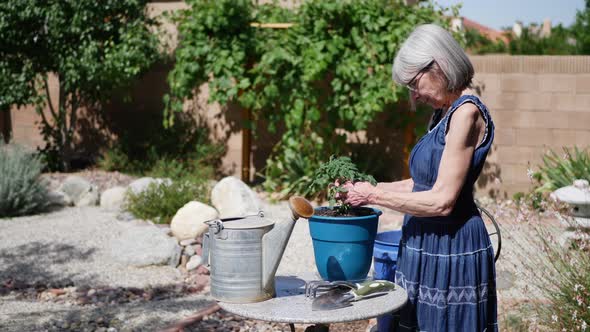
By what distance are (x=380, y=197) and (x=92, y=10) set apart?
22.8 feet

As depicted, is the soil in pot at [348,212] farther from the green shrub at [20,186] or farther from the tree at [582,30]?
the tree at [582,30]

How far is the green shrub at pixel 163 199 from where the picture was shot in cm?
618

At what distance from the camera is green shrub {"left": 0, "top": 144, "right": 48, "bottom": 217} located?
21.3 feet

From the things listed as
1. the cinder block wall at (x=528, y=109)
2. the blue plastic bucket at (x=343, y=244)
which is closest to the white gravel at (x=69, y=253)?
the blue plastic bucket at (x=343, y=244)

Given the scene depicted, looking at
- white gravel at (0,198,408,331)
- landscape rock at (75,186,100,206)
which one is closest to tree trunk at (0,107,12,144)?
landscape rock at (75,186,100,206)

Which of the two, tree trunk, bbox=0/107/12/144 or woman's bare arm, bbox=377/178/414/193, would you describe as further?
tree trunk, bbox=0/107/12/144

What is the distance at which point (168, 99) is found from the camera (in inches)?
317

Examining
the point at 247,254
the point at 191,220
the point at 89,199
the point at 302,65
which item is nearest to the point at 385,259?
the point at 247,254

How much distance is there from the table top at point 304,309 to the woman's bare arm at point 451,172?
297 millimetres

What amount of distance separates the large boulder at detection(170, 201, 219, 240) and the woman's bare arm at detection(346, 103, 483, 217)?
11.5ft

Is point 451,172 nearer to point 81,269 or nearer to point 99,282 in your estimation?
point 99,282

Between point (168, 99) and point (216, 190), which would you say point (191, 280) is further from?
point (168, 99)

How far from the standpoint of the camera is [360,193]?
228 centimetres

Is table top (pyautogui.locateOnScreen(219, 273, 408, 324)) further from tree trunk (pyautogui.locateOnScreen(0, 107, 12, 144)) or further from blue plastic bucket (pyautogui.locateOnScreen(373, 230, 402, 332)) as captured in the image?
tree trunk (pyautogui.locateOnScreen(0, 107, 12, 144))
